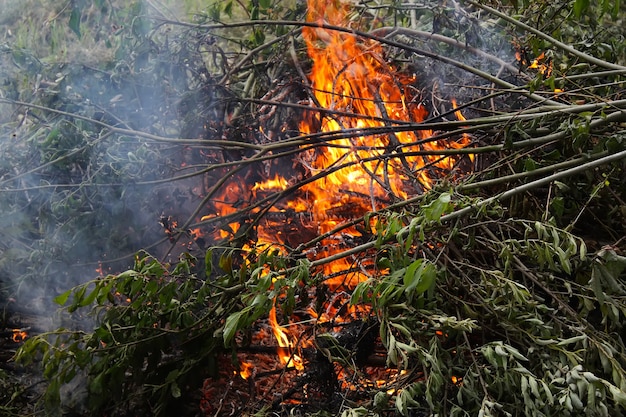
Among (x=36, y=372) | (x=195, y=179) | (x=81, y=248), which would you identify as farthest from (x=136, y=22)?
(x=36, y=372)

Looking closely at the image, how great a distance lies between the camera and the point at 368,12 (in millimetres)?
3732

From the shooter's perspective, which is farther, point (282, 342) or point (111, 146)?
point (111, 146)

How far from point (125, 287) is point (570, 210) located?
5.53 ft

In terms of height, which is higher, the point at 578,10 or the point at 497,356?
the point at 578,10

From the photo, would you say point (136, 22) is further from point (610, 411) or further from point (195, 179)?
point (610, 411)

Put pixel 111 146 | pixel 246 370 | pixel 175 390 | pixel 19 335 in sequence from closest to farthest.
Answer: pixel 175 390 → pixel 246 370 → pixel 111 146 → pixel 19 335

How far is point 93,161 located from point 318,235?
1.14 m

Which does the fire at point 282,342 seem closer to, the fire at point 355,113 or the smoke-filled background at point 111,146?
the fire at point 355,113

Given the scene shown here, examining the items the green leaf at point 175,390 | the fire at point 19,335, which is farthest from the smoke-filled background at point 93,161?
the green leaf at point 175,390

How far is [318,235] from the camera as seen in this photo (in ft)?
9.98

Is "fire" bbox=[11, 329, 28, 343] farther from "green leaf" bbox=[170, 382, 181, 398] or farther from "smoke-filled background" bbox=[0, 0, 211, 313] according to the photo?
"green leaf" bbox=[170, 382, 181, 398]

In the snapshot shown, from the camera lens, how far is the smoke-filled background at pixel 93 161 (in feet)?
9.45

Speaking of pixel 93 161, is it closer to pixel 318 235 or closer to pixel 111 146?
pixel 111 146

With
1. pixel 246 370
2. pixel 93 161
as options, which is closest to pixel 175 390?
pixel 246 370
